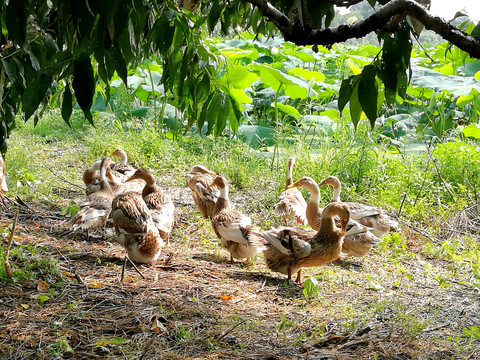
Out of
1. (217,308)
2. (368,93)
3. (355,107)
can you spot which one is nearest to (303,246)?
(217,308)

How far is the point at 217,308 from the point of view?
4.25m

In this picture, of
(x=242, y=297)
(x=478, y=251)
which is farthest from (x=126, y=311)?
(x=478, y=251)

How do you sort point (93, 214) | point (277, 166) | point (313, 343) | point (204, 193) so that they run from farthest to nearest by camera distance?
point (277, 166), point (204, 193), point (93, 214), point (313, 343)

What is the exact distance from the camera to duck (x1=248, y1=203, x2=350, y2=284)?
16.5 feet

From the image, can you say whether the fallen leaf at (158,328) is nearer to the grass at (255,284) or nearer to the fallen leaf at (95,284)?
the grass at (255,284)

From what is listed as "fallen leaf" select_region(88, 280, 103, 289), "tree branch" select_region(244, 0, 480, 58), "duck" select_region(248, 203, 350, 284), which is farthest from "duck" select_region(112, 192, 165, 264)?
"tree branch" select_region(244, 0, 480, 58)

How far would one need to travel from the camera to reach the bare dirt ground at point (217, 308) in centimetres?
347

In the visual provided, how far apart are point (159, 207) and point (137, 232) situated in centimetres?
98

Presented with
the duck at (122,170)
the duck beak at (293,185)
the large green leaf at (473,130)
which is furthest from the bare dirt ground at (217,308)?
the large green leaf at (473,130)

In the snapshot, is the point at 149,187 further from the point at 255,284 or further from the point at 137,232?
the point at 255,284

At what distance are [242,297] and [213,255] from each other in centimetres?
136

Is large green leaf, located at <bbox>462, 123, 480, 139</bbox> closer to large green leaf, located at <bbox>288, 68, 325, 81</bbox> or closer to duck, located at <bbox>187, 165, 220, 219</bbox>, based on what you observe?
large green leaf, located at <bbox>288, 68, 325, 81</bbox>

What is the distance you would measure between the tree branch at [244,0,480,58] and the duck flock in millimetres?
3311

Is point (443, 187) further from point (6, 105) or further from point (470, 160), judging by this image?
point (6, 105)
